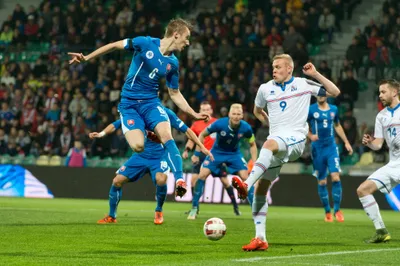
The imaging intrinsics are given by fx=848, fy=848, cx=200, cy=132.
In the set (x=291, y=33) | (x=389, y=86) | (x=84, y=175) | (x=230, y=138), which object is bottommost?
(x=84, y=175)

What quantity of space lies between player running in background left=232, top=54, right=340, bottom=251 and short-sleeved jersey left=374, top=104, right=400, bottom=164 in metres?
1.64

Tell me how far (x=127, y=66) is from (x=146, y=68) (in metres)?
16.9

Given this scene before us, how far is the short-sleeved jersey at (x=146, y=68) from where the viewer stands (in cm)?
1122

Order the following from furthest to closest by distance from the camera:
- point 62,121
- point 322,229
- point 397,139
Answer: point 62,121 < point 322,229 < point 397,139

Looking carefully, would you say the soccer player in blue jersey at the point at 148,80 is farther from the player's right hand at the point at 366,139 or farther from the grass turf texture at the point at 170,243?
the player's right hand at the point at 366,139

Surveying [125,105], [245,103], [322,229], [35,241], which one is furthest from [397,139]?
[245,103]

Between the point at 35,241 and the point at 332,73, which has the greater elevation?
the point at 332,73

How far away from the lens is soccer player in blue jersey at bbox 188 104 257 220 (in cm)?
1611

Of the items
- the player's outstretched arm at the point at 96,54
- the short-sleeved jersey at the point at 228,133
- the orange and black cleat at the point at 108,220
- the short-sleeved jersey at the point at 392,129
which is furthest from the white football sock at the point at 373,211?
the short-sleeved jersey at the point at 228,133

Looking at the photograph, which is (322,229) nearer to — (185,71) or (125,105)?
(125,105)

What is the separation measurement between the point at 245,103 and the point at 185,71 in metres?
2.96


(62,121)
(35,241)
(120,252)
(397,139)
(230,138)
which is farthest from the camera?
(62,121)

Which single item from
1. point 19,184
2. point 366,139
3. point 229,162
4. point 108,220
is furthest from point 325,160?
point 19,184

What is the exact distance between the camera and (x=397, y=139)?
37.0ft
